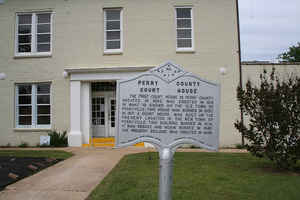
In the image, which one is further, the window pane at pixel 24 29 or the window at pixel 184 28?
the window pane at pixel 24 29

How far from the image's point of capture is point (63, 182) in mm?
6602

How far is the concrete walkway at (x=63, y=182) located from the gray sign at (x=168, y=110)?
2.36 metres

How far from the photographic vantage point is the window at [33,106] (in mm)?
13938

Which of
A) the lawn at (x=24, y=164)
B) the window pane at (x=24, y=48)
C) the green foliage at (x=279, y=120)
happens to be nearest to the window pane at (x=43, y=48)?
the window pane at (x=24, y=48)

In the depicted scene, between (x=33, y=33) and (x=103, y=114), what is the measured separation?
18.4 ft

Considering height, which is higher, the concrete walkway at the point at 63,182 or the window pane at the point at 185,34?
the window pane at the point at 185,34

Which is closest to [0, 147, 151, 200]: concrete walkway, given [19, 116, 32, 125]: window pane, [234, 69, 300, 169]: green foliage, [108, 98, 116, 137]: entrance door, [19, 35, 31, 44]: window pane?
[234, 69, 300, 169]: green foliage

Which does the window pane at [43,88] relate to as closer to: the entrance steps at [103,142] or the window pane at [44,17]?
the window pane at [44,17]

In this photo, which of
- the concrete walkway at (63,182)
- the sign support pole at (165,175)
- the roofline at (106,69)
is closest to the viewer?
the sign support pole at (165,175)

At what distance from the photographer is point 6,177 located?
276 inches

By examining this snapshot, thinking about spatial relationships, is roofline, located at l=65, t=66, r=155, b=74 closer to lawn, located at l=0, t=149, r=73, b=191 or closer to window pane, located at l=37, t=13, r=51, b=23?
window pane, located at l=37, t=13, r=51, b=23

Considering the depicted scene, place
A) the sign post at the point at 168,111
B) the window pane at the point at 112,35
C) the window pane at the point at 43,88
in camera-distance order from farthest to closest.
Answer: the window pane at the point at 43,88
the window pane at the point at 112,35
the sign post at the point at 168,111

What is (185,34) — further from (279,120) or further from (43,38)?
(279,120)

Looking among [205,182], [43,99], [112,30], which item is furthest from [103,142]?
[205,182]
